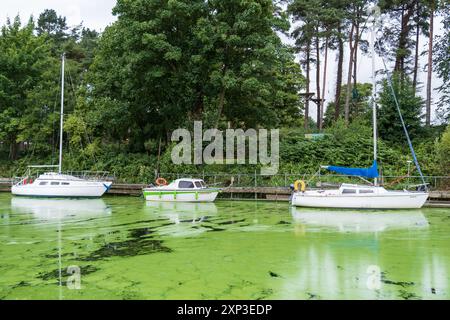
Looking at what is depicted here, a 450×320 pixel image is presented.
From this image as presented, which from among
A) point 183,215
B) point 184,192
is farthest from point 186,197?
point 183,215

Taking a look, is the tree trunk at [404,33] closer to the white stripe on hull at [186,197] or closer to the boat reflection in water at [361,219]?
A: the boat reflection in water at [361,219]

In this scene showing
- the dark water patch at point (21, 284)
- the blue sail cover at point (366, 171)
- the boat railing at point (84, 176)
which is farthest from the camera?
the boat railing at point (84, 176)

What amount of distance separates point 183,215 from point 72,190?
10349 mm

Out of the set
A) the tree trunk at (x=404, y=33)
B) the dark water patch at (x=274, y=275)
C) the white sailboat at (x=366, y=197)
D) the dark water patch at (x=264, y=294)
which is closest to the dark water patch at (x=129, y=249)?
the dark water patch at (x=274, y=275)

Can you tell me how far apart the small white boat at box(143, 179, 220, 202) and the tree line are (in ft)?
19.4

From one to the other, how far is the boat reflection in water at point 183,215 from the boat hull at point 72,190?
4.33m

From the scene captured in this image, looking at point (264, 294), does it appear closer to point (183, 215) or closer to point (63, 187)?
point (183, 215)

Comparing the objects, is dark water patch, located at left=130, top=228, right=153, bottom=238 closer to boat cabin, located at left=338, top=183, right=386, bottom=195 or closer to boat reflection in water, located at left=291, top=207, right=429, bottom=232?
boat reflection in water, located at left=291, top=207, right=429, bottom=232

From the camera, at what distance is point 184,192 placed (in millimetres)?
21938

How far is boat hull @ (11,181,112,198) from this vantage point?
24.3m

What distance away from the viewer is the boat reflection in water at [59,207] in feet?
57.5

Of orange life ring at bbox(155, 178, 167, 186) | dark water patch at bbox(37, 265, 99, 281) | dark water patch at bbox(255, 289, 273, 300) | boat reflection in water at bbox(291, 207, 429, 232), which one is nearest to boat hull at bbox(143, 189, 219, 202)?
orange life ring at bbox(155, 178, 167, 186)

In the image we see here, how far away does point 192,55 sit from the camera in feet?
80.9

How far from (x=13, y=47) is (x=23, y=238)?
3124cm
